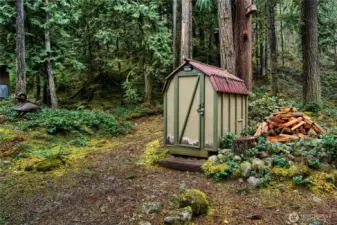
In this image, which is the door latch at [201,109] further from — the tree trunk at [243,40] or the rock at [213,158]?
the tree trunk at [243,40]

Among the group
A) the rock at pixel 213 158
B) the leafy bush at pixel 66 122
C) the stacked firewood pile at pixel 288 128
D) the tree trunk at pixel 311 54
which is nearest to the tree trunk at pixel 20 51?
the leafy bush at pixel 66 122

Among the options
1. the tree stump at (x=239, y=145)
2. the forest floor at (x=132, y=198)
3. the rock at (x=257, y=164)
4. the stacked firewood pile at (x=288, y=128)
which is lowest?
the forest floor at (x=132, y=198)

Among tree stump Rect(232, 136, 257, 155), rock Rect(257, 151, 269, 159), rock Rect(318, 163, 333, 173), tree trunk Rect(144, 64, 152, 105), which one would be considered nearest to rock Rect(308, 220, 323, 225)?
rock Rect(318, 163, 333, 173)

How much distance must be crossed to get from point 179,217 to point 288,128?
384 cm

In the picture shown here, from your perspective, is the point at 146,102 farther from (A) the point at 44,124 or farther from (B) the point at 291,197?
(B) the point at 291,197

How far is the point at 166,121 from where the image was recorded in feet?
18.5

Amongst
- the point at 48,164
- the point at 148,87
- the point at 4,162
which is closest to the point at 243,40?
the point at 148,87

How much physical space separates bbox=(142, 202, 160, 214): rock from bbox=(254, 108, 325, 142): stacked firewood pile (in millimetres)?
3234

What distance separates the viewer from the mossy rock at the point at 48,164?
516 centimetres

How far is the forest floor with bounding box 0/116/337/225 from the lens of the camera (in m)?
3.21

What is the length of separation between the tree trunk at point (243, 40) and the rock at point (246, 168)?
4.65 meters

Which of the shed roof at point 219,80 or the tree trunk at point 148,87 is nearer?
the shed roof at point 219,80

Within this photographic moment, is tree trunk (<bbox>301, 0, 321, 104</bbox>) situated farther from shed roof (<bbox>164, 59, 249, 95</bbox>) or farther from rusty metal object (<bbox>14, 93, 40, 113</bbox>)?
rusty metal object (<bbox>14, 93, 40, 113</bbox>)

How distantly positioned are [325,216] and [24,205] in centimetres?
421
